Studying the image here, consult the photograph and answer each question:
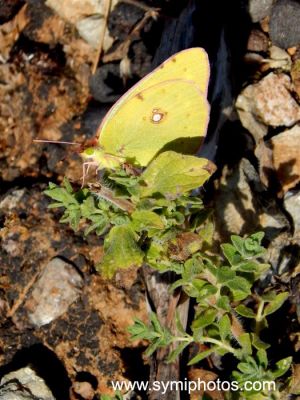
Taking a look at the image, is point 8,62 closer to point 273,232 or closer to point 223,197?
point 223,197

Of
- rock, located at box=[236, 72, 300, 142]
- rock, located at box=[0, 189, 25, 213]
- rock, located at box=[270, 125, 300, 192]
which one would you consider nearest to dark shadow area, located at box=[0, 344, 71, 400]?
rock, located at box=[0, 189, 25, 213]

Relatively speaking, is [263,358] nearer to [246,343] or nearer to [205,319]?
[246,343]

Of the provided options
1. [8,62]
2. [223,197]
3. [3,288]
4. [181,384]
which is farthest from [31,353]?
[8,62]

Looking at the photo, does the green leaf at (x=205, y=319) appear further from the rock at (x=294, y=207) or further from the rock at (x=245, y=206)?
the rock at (x=294, y=207)

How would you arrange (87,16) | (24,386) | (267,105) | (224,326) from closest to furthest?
(224,326) < (24,386) < (267,105) < (87,16)

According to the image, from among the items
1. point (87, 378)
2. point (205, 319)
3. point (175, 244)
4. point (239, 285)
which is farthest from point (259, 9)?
point (87, 378)

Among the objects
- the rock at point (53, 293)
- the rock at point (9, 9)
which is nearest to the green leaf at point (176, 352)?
the rock at point (53, 293)

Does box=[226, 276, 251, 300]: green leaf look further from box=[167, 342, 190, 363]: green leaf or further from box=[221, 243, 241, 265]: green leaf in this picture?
box=[167, 342, 190, 363]: green leaf
